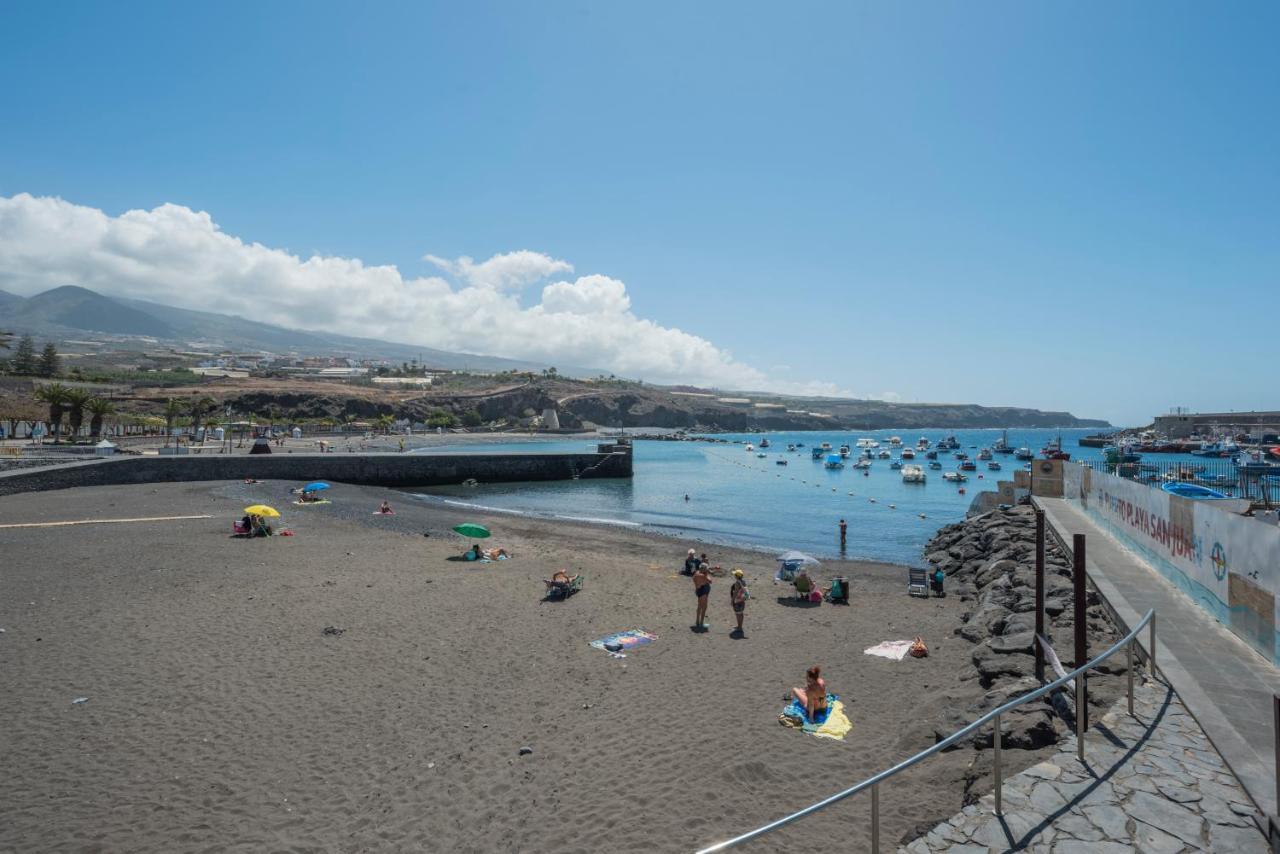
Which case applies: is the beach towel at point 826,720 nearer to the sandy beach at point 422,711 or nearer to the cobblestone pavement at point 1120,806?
the sandy beach at point 422,711

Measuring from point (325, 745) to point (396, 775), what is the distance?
1276mm

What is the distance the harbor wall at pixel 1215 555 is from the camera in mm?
8141

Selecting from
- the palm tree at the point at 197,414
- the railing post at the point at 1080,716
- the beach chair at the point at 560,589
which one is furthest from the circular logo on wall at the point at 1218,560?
the palm tree at the point at 197,414

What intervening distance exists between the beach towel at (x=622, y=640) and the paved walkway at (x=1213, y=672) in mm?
7925

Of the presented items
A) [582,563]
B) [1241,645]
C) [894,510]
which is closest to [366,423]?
[894,510]

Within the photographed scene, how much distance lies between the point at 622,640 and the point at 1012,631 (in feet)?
23.0

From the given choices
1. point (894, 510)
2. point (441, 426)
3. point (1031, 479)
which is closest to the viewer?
point (1031, 479)

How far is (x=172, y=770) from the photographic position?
757cm

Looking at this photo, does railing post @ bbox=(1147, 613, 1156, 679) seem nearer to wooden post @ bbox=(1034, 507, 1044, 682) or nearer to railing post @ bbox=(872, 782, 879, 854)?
wooden post @ bbox=(1034, 507, 1044, 682)

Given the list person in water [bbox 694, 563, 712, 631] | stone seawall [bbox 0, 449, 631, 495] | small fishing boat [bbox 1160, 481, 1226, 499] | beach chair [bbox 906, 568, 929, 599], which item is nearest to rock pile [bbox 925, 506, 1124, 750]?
beach chair [bbox 906, 568, 929, 599]

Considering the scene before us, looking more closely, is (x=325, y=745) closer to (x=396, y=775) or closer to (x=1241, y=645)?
(x=396, y=775)

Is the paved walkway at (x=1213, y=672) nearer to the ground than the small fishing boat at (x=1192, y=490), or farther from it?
nearer to the ground

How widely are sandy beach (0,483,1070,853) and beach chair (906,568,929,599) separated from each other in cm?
108

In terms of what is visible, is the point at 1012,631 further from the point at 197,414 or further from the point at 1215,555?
the point at 197,414
